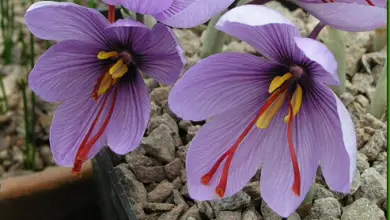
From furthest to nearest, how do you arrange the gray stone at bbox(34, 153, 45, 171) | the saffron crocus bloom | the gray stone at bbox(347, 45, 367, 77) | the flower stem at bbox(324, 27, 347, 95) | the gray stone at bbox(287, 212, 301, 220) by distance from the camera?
1. the gray stone at bbox(34, 153, 45, 171)
2. the gray stone at bbox(347, 45, 367, 77)
3. the flower stem at bbox(324, 27, 347, 95)
4. the gray stone at bbox(287, 212, 301, 220)
5. the saffron crocus bloom

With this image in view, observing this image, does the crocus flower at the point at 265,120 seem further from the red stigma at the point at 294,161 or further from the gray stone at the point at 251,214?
the gray stone at the point at 251,214

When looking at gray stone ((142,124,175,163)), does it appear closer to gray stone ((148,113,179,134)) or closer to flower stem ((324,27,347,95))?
gray stone ((148,113,179,134))

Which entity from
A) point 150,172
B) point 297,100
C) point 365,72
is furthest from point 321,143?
point 365,72

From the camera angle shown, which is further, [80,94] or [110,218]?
[110,218]

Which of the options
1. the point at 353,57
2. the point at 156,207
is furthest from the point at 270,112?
the point at 353,57

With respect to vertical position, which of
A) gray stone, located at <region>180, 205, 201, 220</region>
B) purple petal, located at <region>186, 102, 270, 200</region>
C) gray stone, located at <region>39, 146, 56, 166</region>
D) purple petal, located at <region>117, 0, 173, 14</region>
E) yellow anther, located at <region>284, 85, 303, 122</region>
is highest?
purple petal, located at <region>117, 0, 173, 14</region>

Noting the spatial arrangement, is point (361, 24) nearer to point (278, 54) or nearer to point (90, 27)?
point (278, 54)

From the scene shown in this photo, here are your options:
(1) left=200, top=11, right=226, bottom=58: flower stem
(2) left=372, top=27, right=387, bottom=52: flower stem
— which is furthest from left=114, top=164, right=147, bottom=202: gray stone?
(2) left=372, top=27, right=387, bottom=52: flower stem
